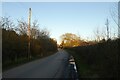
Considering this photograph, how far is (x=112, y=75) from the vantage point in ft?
41.5

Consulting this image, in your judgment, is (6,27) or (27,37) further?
(27,37)

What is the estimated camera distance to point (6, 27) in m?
28.7

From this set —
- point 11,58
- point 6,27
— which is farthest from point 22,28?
point 6,27

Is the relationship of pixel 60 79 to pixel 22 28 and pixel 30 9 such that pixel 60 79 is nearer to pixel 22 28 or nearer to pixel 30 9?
pixel 30 9

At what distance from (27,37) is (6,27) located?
12817 millimetres

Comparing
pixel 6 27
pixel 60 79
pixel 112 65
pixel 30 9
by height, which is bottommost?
pixel 60 79

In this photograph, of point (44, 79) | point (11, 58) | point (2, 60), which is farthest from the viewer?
point (11, 58)

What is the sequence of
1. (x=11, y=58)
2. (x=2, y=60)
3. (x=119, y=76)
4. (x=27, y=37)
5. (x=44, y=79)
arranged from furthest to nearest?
(x=27, y=37) < (x=11, y=58) < (x=2, y=60) < (x=44, y=79) < (x=119, y=76)

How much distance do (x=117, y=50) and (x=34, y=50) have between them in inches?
1493

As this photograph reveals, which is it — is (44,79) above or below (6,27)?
below

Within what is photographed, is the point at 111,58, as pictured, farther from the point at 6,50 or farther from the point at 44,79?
the point at 6,50

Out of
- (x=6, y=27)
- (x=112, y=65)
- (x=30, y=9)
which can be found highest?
(x=30, y=9)

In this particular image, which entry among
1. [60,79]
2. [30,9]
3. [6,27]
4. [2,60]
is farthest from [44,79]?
[30,9]

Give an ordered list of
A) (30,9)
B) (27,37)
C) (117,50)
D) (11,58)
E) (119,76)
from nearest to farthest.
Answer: (119,76) → (117,50) → (11,58) → (27,37) → (30,9)
